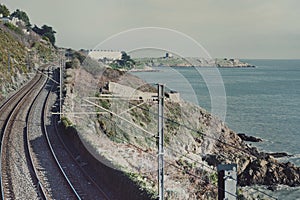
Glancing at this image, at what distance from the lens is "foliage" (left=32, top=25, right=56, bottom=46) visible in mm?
94750

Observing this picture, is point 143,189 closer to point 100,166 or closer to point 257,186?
point 100,166

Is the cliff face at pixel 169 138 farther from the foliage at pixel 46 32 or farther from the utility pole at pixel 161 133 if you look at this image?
the foliage at pixel 46 32

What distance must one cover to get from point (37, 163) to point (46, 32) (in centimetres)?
8576

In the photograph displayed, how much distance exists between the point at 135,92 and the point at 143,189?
17.4ft

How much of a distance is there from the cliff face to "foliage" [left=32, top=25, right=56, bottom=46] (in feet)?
206

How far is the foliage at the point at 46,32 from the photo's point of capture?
94750 mm

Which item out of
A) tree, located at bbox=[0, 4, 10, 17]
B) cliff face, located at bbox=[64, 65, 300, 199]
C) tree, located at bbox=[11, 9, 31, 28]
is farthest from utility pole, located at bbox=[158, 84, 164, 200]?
tree, located at bbox=[11, 9, 31, 28]

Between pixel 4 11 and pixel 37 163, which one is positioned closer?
pixel 37 163

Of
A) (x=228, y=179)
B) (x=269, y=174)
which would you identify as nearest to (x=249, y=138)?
(x=269, y=174)

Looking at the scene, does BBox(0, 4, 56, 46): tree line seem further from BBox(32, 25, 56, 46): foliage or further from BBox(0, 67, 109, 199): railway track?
BBox(0, 67, 109, 199): railway track

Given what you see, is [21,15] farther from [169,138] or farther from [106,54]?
[106,54]

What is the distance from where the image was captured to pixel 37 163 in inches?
538

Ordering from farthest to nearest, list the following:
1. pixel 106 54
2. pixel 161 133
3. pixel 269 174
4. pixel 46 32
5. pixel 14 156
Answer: pixel 46 32, pixel 269 174, pixel 106 54, pixel 14 156, pixel 161 133

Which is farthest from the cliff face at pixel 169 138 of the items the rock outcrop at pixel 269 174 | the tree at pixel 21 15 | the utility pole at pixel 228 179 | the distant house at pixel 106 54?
the tree at pixel 21 15
